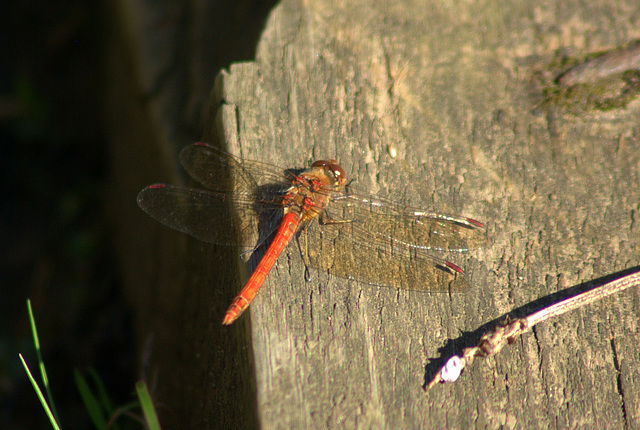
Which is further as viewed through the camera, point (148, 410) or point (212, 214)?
point (212, 214)

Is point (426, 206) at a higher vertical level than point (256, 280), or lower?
higher

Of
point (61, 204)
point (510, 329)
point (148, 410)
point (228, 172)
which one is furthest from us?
point (61, 204)

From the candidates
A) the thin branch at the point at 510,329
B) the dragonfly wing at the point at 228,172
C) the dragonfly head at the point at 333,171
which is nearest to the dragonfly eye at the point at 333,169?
the dragonfly head at the point at 333,171

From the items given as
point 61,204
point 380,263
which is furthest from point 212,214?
point 61,204

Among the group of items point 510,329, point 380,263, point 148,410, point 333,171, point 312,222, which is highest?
point 333,171

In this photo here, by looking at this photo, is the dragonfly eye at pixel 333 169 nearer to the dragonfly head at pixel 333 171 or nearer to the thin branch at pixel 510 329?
the dragonfly head at pixel 333 171

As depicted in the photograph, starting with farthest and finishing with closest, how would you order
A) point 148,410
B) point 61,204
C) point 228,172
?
point 61,204 < point 228,172 < point 148,410

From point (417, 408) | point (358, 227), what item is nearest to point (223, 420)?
point (417, 408)

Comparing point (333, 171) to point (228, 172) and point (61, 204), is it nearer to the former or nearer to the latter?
point (228, 172)
